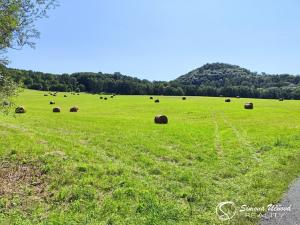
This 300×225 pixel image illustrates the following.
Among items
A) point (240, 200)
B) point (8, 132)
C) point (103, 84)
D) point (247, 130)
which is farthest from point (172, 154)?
point (103, 84)

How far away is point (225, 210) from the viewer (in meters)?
13.5

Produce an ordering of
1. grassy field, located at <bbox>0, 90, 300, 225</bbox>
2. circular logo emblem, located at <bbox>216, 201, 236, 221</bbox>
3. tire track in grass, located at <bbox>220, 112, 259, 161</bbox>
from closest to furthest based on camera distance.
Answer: circular logo emblem, located at <bbox>216, 201, 236, 221</bbox>, grassy field, located at <bbox>0, 90, 300, 225</bbox>, tire track in grass, located at <bbox>220, 112, 259, 161</bbox>

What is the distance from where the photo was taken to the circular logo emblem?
12.9 meters

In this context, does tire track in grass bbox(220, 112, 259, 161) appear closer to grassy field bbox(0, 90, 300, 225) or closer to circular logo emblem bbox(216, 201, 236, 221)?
grassy field bbox(0, 90, 300, 225)

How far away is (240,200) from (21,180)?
9.05m

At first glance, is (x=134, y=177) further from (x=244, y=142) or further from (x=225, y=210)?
(x=244, y=142)

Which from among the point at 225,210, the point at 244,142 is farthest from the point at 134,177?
the point at 244,142

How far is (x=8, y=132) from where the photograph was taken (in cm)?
2734

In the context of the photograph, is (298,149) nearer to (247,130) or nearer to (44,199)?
(247,130)

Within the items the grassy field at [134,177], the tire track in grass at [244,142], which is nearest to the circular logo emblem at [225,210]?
the grassy field at [134,177]

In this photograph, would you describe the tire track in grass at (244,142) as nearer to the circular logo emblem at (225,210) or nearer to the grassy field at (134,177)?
the grassy field at (134,177)

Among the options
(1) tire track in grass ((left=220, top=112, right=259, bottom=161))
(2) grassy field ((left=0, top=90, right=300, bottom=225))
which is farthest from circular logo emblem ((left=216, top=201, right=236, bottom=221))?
(1) tire track in grass ((left=220, top=112, right=259, bottom=161))

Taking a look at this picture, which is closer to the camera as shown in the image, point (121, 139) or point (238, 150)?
point (238, 150)

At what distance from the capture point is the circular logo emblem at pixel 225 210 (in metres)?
12.9
